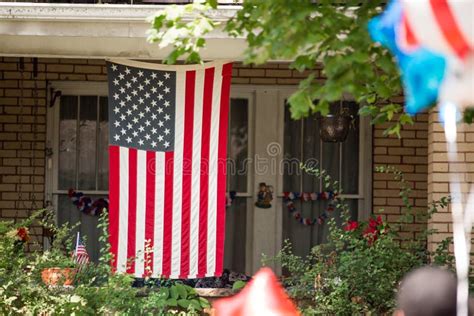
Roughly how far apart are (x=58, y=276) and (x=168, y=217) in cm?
115

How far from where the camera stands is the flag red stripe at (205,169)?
9859 mm

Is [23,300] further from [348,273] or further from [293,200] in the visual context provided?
[293,200]

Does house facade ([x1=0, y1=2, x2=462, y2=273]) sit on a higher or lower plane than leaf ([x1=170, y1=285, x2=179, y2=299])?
higher

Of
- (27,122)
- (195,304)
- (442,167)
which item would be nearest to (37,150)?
(27,122)

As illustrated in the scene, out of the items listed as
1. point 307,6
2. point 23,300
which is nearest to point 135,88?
point 23,300

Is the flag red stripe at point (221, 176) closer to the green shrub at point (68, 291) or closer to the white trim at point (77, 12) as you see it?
the green shrub at point (68, 291)

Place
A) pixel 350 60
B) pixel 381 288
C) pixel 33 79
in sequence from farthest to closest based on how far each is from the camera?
pixel 33 79, pixel 381 288, pixel 350 60

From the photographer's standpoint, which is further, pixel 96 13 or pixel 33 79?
pixel 33 79

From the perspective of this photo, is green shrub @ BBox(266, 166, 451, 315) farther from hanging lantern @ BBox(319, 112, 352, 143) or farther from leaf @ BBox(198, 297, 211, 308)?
hanging lantern @ BBox(319, 112, 352, 143)

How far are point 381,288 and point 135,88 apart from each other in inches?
114

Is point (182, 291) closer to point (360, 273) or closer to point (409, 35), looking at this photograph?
point (360, 273)

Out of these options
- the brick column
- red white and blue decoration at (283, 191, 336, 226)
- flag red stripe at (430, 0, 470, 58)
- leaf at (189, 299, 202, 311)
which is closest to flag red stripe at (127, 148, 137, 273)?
leaf at (189, 299, 202, 311)

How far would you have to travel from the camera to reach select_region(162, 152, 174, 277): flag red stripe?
9.85 metres

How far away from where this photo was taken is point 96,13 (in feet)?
31.1
